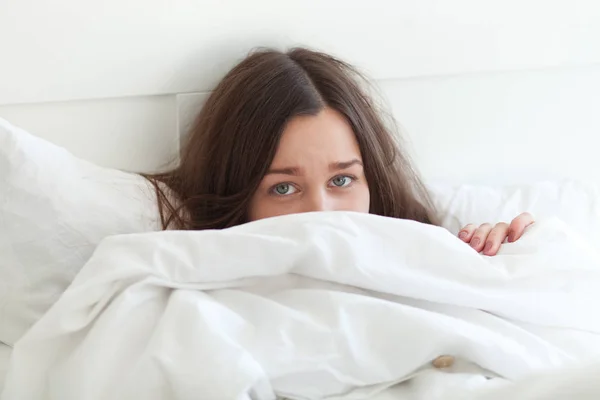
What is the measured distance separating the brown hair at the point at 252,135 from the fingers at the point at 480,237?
16cm

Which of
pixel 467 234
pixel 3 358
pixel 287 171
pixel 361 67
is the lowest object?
pixel 3 358

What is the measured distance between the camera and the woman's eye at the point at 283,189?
1.13 metres

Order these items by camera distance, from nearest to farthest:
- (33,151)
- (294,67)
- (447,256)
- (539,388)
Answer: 1. (539,388)
2. (447,256)
3. (33,151)
4. (294,67)

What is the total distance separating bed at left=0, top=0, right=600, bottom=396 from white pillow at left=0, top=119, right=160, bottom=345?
158 mm

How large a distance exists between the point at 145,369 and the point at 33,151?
0.43m

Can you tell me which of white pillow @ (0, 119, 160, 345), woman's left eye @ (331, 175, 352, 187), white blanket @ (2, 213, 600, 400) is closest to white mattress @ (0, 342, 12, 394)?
white pillow @ (0, 119, 160, 345)

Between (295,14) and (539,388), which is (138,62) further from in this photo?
(539,388)

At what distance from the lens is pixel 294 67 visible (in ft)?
3.93

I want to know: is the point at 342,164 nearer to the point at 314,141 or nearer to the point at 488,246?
the point at 314,141

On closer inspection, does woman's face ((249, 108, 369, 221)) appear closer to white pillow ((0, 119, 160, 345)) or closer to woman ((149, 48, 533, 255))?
woman ((149, 48, 533, 255))

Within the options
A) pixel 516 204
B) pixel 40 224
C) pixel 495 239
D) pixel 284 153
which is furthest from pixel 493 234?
pixel 40 224

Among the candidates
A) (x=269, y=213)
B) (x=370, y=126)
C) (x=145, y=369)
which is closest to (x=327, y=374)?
(x=145, y=369)

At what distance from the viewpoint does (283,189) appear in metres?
1.14

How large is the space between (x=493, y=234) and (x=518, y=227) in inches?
1.7
